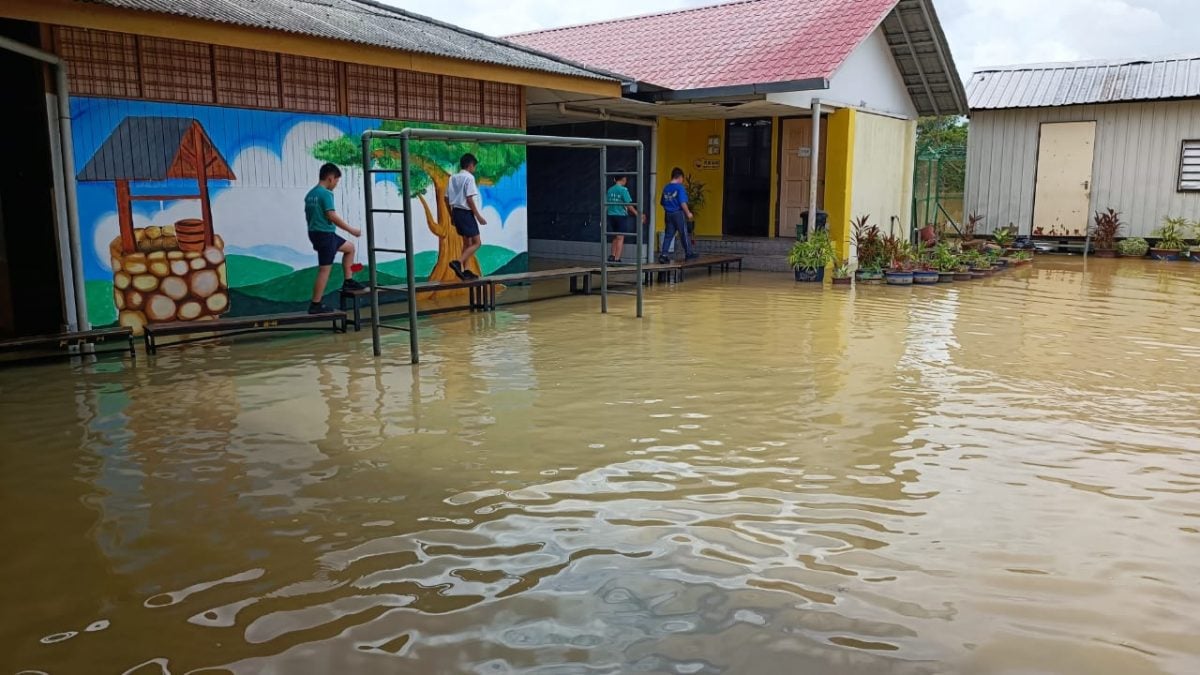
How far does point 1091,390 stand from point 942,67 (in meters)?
11.4

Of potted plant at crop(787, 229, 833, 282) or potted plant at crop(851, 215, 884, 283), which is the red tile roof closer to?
potted plant at crop(787, 229, 833, 282)

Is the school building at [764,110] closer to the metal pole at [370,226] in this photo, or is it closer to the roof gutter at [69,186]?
the metal pole at [370,226]

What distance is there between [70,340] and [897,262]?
11.3 m

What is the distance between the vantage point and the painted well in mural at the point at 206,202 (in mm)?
8336

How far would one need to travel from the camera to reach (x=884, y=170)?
1695cm

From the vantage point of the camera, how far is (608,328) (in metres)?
9.59

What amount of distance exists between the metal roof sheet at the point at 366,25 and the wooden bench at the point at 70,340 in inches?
106

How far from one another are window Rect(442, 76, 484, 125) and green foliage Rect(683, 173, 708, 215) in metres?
7.44

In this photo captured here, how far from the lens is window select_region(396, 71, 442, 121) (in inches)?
419

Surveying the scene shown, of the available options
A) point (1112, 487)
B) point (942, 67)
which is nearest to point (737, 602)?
point (1112, 487)

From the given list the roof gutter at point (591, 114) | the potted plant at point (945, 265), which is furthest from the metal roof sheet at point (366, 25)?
the potted plant at point (945, 265)

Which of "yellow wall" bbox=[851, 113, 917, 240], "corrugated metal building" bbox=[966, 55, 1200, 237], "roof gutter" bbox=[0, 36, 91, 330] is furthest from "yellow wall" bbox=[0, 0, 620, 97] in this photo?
"corrugated metal building" bbox=[966, 55, 1200, 237]

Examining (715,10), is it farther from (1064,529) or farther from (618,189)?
(1064,529)

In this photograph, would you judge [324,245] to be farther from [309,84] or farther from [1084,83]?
[1084,83]
